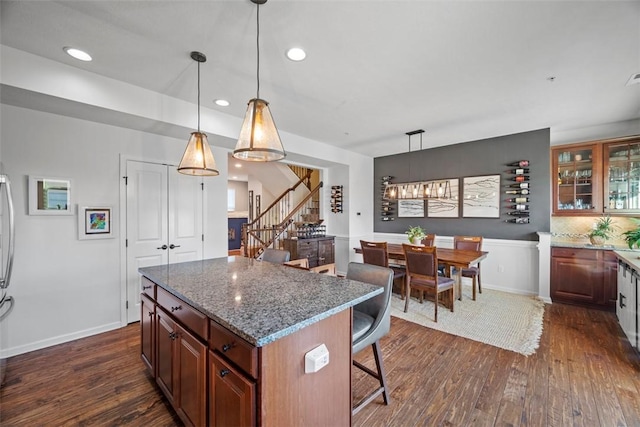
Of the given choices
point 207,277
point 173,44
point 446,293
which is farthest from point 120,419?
point 446,293

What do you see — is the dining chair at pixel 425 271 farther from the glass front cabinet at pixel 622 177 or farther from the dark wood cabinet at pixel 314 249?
the glass front cabinet at pixel 622 177

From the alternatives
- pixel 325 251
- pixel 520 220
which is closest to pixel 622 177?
pixel 520 220

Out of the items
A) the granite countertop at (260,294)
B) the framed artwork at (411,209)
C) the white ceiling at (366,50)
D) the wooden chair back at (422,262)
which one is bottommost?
the wooden chair back at (422,262)

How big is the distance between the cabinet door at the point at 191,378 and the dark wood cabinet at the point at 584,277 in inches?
193

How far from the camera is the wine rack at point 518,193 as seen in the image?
4.43 m

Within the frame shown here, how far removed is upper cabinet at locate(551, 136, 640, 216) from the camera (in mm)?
3777

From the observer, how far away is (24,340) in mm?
2695

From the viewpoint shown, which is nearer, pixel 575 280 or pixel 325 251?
pixel 575 280

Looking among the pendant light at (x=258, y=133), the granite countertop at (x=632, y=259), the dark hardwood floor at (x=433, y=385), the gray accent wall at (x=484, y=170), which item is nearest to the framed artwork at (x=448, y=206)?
the gray accent wall at (x=484, y=170)

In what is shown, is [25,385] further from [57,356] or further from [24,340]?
[24,340]

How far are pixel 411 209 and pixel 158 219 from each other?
4701mm

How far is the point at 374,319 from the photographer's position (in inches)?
73.8

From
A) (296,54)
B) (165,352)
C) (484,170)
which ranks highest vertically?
(296,54)

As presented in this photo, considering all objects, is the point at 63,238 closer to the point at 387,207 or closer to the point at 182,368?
the point at 182,368
